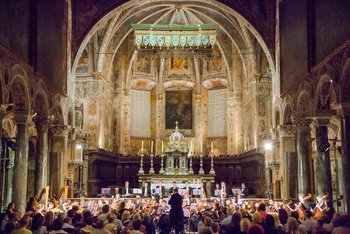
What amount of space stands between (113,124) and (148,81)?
5565 mm

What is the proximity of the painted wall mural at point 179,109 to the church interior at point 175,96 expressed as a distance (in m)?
0.09

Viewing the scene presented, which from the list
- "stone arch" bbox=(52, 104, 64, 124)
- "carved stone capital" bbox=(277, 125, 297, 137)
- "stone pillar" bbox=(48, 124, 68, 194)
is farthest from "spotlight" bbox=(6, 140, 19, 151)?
"carved stone capital" bbox=(277, 125, 297, 137)

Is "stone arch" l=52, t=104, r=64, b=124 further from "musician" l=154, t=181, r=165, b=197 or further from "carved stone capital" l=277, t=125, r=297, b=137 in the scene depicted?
"carved stone capital" l=277, t=125, r=297, b=137

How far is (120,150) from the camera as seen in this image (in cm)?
3578

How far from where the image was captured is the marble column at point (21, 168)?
1708 centimetres

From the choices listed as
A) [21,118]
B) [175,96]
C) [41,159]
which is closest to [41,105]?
[41,159]

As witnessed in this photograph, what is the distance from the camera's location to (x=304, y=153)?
2030 cm

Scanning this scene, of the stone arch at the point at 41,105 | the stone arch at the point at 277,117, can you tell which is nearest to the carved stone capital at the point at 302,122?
the stone arch at the point at 277,117

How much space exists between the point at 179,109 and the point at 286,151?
17.5 meters

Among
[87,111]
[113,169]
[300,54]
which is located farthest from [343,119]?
[113,169]

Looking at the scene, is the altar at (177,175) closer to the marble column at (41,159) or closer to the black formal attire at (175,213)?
the marble column at (41,159)

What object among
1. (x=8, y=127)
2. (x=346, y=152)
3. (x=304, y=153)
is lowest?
(x=346, y=152)

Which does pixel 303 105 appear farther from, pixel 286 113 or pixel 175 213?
pixel 175 213

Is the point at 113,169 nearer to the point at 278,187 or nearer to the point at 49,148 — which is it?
the point at 49,148
